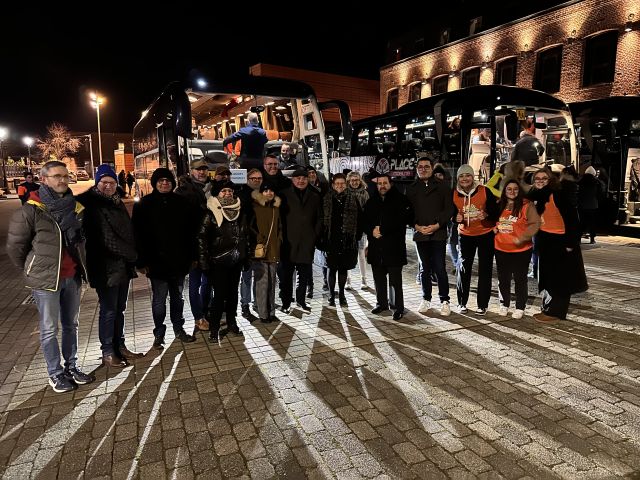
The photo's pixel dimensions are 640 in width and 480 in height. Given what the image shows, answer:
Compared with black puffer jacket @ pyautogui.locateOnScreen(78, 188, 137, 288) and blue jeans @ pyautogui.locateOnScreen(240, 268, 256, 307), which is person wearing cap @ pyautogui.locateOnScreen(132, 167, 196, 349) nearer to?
black puffer jacket @ pyautogui.locateOnScreen(78, 188, 137, 288)

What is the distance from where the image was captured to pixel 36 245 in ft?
12.3

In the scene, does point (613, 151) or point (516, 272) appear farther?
point (613, 151)

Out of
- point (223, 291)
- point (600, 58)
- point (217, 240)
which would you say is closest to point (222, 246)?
point (217, 240)

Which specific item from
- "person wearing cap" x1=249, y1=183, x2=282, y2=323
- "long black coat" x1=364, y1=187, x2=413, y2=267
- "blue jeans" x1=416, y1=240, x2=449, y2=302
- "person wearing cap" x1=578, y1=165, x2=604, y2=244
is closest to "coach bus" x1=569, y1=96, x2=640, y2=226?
"person wearing cap" x1=578, y1=165, x2=604, y2=244

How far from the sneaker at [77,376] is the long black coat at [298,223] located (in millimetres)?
2645

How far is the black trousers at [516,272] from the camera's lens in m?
5.64

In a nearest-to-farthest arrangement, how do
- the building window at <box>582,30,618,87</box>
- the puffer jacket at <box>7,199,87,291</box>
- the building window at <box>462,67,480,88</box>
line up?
1. the puffer jacket at <box>7,199,87,291</box>
2. the building window at <box>582,30,618,87</box>
3. the building window at <box>462,67,480,88</box>

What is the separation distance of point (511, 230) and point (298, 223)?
8.77 feet

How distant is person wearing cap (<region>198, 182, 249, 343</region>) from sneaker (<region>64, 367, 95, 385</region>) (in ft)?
4.39

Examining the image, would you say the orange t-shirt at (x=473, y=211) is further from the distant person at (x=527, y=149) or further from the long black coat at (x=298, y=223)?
the distant person at (x=527, y=149)

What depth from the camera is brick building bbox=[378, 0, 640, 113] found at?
17.0 m

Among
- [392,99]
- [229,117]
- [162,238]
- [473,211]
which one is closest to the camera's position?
[162,238]

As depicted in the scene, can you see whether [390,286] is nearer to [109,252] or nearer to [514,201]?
[514,201]

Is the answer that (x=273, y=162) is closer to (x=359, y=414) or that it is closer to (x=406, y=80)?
(x=359, y=414)
